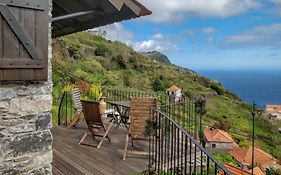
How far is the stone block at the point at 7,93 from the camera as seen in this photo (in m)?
3.77

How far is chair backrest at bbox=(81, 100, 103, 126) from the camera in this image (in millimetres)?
6832

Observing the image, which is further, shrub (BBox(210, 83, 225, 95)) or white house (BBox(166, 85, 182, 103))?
shrub (BBox(210, 83, 225, 95))

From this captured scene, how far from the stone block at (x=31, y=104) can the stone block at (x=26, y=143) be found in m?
0.30

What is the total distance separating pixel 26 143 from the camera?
157 inches

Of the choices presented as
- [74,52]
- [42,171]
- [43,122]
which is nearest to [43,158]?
[42,171]

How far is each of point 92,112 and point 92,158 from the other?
1071 mm

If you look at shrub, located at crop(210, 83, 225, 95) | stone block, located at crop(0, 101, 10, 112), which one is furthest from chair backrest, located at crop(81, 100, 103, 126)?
shrub, located at crop(210, 83, 225, 95)

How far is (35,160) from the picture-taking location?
4.09m

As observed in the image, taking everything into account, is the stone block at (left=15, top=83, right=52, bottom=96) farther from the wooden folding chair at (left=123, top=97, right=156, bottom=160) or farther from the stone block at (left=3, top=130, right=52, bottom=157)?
the wooden folding chair at (left=123, top=97, right=156, bottom=160)

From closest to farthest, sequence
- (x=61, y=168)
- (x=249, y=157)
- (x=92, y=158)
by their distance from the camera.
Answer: (x=61, y=168)
(x=92, y=158)
(x=249, y=157)

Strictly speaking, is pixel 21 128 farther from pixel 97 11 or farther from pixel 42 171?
pixel 97 11

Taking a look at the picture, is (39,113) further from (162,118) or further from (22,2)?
(162,118)

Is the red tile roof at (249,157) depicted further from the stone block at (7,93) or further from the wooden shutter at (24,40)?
the stone block at (7,93)

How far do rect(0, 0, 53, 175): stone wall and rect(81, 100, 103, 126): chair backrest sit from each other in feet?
8.64
